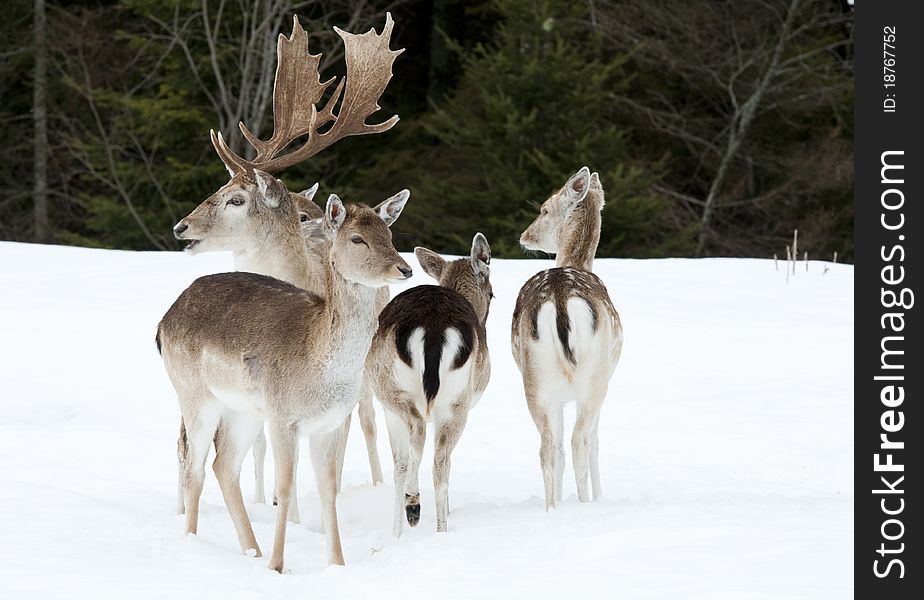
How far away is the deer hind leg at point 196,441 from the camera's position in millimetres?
6414

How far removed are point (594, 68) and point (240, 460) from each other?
697 inches

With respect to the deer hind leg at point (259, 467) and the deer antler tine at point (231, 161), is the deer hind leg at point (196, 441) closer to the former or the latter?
the deer hind leg at point (259, 467)

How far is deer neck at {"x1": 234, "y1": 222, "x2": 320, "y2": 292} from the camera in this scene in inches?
301

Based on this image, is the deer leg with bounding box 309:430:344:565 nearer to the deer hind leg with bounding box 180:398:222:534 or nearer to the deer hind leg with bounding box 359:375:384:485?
the deer hind leg with bounding box 180:398:222:534

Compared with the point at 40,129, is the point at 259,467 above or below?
below

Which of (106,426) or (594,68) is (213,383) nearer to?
(106,426)

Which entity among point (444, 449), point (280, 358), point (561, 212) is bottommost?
point (444, 449)

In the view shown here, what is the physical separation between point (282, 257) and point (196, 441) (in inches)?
62.1

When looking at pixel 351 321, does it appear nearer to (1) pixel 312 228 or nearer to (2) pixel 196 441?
(2) pixel 196 441

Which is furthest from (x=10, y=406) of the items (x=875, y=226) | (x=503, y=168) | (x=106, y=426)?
(x=503, y=168)

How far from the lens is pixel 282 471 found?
5.97m

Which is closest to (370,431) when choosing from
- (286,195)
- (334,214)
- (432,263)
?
(432,263)

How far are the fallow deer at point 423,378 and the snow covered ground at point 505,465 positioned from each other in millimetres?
301

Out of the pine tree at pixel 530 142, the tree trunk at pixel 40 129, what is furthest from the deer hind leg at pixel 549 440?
the tree trunk at pixel 40 129
